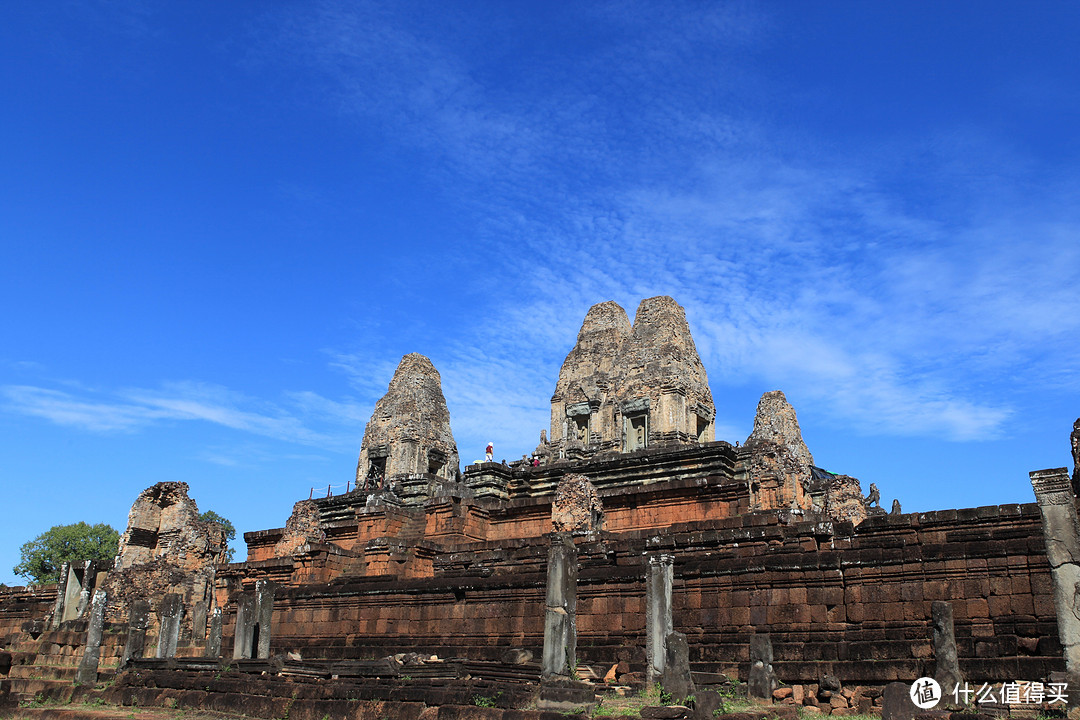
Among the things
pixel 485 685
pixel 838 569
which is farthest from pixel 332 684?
pixel 838 569

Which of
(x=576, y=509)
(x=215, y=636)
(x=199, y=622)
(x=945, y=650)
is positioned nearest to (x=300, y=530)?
(x=199, y=622)

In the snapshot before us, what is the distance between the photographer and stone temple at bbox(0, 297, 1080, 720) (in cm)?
1059

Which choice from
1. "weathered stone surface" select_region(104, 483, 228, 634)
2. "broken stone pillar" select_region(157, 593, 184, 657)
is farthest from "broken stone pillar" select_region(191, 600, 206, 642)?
"broken stone pillar" select_region(157, 593, 184, 657)

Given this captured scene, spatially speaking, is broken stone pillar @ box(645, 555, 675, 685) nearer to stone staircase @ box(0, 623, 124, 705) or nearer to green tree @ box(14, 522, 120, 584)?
stone staircase @ box(0, 623, 124, 705)

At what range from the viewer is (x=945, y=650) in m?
9.95

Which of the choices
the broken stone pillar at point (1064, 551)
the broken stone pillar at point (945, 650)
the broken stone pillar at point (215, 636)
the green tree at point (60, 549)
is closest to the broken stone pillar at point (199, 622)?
the broken stone pillar at point (215, 636)

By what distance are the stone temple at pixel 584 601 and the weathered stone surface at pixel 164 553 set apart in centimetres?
6

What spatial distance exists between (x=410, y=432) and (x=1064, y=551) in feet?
92.2

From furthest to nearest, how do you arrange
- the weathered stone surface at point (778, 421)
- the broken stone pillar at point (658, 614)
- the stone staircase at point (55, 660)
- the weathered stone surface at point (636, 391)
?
1. the weathered stone surface at point (778, 421)
2. the weathered stone surface at point (636, 391)
3. the stone staircase at point (55, 660)
4. the broken stone pillar at point (658, 614)

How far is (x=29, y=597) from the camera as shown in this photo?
2781 centimetres

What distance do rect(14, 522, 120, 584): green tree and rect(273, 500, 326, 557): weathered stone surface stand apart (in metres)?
37.6

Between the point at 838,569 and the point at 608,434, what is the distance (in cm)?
2003

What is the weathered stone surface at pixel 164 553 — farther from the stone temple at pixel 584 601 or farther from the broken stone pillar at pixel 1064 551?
the broken stone pillar at pixel 1064 551

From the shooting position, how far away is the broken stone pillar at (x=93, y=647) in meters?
16.0
